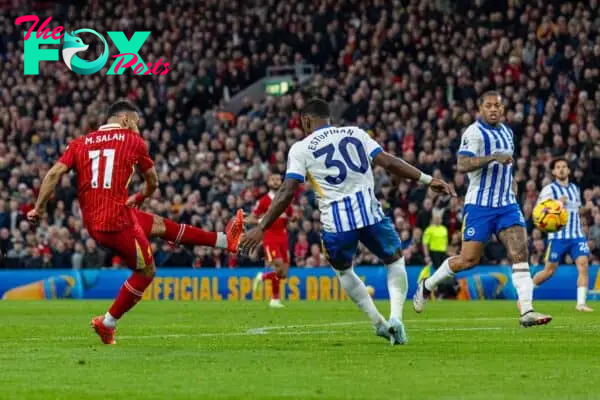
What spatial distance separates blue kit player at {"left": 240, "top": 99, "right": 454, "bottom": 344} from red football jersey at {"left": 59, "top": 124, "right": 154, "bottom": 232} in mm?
1633

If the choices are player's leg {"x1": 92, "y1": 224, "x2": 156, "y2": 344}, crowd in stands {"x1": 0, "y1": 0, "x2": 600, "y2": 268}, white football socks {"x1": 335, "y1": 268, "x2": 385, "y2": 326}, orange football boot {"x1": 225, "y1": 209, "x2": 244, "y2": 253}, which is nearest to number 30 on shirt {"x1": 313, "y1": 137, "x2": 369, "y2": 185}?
white football socks {"x1": 335, "y1": 268, "x2": 385, "y2": 326}

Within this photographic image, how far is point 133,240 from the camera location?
13062 millimetres

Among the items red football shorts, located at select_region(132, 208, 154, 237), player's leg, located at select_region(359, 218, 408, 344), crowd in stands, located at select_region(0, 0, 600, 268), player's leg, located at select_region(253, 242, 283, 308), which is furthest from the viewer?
crowd in stands, located at select_region(0, 0, 600, 268)

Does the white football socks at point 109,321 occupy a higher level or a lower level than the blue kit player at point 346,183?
lower

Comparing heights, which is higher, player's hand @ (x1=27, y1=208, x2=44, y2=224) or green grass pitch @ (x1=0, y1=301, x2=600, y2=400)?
player's hand @ (x1=27, y1=208, x2=44, y2=224)

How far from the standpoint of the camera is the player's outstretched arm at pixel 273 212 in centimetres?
1141

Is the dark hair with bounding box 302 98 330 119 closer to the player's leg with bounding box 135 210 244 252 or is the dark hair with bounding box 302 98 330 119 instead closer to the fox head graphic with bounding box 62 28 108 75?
the player's leg with bounding box 135 210 244 252

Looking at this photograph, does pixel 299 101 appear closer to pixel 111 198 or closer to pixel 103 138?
pixel 103 138

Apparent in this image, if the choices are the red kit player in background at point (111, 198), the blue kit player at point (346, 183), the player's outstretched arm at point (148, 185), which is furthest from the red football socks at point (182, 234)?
the blue kit player at point (346, 183)

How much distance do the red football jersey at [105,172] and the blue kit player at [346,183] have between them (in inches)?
64.3

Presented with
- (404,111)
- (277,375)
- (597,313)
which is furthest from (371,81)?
(277,375)

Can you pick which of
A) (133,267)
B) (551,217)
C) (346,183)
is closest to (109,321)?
(133,267)

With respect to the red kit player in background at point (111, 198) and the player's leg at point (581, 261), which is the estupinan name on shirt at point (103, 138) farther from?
the player's leg at point (581, 261)

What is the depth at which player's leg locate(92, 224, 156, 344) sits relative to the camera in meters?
13.0
